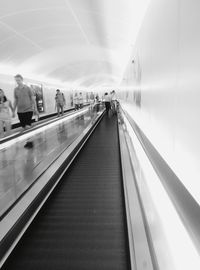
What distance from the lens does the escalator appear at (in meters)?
2.70

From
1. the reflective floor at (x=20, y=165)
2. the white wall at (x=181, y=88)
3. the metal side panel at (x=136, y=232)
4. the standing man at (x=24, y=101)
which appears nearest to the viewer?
the metal side panel at (x=136, y=232)

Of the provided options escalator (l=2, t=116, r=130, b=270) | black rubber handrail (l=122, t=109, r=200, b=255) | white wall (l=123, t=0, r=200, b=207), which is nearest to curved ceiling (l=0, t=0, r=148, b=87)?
white wall (l=123, t=0, r=200, b=207)

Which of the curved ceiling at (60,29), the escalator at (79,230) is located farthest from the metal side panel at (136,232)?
the curved ceiling at (60,29)

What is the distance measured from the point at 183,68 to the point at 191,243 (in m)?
1.70

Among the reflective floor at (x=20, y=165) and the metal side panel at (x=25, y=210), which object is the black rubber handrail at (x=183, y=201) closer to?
the metal side panel at (x=25, y=210)

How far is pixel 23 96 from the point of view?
7230 millimetres

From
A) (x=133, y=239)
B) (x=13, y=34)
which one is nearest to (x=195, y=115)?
(x=133, y=239)

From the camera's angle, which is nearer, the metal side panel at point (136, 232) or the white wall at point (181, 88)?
the metal side panel at point (136, 232)

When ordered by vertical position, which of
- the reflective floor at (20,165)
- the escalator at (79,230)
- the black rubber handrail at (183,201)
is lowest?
the escalator at (79,230)

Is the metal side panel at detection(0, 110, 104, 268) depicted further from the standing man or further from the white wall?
the standing man

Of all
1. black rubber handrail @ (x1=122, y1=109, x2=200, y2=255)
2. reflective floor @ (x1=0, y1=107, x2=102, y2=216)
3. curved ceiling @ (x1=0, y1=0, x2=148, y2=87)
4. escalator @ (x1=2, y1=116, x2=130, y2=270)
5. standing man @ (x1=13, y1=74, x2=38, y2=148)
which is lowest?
escalator @ (x1=2, y1=116, x2=130, y2=270)

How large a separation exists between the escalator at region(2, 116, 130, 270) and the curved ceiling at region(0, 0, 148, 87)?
4643 mm

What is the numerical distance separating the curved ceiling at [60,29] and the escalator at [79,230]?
464 centimetres

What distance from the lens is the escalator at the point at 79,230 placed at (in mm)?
2703
